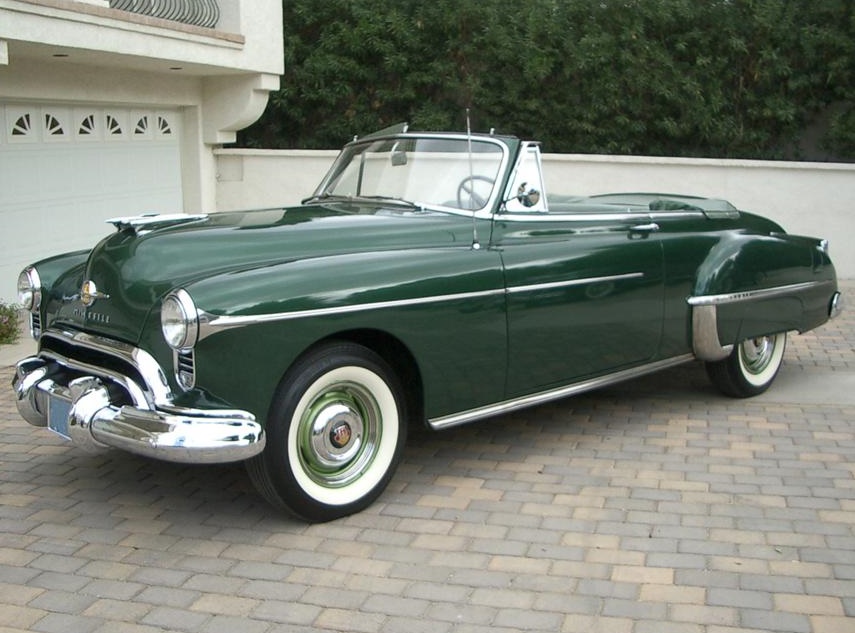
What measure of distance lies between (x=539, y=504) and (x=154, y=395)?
5.93 ft

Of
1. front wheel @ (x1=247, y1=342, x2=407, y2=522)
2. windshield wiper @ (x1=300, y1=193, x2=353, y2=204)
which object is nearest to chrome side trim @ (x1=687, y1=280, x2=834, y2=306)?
windshield wiper @ (x1=300, y1=193, x2=353, y2=204)

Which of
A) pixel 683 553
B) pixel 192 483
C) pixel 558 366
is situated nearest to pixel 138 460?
pixel 192 483

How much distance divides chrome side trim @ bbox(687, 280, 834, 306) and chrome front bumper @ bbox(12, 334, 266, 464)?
118 inches

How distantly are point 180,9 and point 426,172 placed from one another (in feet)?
23.5

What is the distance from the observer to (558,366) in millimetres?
5035

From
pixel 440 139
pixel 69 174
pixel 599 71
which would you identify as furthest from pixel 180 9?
pixel 440 139

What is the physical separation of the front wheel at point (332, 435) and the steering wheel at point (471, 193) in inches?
45.7

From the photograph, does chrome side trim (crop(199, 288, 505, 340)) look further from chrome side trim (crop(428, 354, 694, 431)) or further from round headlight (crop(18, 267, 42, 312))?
round headlight (crop(18, 267, 42, 312))

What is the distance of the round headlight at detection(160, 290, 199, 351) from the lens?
3707mm

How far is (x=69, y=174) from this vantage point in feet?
34.1

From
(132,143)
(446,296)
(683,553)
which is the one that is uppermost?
(132,143)

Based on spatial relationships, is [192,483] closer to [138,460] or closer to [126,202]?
[138,460]

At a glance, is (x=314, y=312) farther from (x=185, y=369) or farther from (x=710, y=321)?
(x=710, y=321)

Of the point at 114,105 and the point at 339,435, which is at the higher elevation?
the point at 114,105
